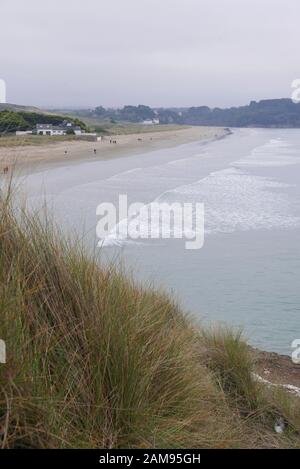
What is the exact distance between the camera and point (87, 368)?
8.74 ft

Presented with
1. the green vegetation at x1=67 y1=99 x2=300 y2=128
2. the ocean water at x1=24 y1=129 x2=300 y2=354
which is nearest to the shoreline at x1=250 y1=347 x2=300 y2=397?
the ocean water at x1=24 y1=129 x2=300 y2=354

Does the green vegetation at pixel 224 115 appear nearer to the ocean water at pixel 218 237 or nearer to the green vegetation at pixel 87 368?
the ocean water at pixel 218 237

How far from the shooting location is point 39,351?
2.55 metres

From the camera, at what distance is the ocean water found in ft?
28.8

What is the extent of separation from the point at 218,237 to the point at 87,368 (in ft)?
39.8

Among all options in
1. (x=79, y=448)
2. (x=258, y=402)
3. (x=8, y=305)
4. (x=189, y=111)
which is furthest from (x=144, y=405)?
(x=189, y=111)

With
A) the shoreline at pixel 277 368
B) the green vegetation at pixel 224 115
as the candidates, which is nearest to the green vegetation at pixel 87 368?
the shoreline at pixel 277 368

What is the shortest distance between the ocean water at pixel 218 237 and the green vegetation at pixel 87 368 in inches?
48.1

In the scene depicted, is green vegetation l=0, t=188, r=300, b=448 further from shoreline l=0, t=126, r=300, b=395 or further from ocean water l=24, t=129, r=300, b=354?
ocean water l=24, t=129, r=300, b=354

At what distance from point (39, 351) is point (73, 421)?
1.07ft

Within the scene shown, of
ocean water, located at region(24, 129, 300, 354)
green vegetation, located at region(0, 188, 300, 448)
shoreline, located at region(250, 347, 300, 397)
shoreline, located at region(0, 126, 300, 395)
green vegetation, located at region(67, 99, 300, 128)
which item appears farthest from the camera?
green vegetation, located at region(67, 99, 300, 128)

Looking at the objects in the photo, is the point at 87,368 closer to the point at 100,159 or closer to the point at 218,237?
the point at 218,237

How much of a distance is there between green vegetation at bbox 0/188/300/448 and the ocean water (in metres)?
1.22

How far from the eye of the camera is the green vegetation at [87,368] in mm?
2322
